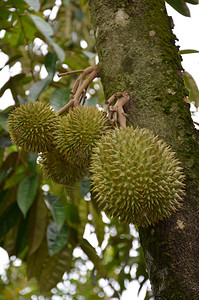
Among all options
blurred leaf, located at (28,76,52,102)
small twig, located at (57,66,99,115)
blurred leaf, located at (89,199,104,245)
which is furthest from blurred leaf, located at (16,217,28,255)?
small twig, located at (57,66,99,115)

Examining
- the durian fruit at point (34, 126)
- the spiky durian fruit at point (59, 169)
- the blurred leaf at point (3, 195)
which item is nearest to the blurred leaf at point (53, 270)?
the blurred leaf at point (3, 195)

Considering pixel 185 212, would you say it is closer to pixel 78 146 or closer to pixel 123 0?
pixel 78 146

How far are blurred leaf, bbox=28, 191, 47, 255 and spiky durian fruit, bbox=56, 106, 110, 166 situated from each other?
701 mm

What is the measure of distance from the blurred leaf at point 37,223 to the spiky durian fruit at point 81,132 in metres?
0.70

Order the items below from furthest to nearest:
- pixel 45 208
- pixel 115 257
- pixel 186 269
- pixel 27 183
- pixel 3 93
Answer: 1. pixel 115 257
2. pixel 3 93
3. pixel 45 208
4. pixel 27 183
5. pixel 186 269

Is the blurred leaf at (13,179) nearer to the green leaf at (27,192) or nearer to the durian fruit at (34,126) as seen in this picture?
the green leaf at (27,192)

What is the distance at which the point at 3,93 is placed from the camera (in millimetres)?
2232

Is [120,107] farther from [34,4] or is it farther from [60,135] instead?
[34,4]

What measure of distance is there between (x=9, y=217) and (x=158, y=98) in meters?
1.26

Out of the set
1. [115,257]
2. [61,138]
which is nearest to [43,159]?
[61,138]

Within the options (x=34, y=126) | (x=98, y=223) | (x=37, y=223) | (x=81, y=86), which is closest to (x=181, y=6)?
(x=81, y=86)

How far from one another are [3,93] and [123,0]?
1081 mm

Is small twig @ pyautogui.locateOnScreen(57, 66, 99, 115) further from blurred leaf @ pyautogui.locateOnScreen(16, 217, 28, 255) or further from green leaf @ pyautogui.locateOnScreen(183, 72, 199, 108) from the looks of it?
blurred leaf @ pyautogui.locateOnScreen(16, 217, 28, 255)

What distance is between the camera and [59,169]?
1.53 meters
